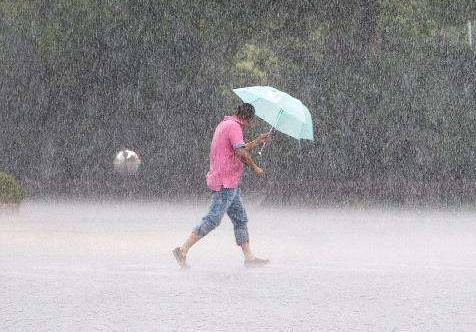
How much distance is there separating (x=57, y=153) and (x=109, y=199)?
11.8 feet

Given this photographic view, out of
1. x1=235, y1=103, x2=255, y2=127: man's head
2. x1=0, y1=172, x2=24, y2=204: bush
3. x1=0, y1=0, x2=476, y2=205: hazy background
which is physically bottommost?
x1=235, y1=103, x2=255, y2=127: man's head

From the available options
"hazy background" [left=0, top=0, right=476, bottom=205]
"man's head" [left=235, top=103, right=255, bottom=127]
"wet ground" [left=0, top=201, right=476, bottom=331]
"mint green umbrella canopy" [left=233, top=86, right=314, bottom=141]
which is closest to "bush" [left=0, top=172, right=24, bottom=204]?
"wet ground" [left=0, top=201, right=476, bottom=331]

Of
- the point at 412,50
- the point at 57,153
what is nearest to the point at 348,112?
the point at 412,50

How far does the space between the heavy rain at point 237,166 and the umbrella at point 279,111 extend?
37 millimetres

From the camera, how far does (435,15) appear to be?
20500 millimetres

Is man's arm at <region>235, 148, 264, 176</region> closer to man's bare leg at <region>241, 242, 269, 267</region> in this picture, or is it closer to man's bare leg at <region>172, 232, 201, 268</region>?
man's bare leg at <region>241, 242, 269, 267</region>

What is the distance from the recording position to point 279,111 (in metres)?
10.2

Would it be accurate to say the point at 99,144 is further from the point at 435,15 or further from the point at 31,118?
the point at 435,15

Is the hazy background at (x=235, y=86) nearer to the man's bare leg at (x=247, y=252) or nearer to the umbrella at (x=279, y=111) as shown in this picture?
the umbrella at (x=279, y=111)

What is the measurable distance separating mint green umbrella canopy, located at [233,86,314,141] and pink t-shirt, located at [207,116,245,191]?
0.37 meters

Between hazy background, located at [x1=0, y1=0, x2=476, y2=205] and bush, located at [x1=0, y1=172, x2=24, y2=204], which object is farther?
hazy background, located at [x1=0, y1=0, x2=476, y2=205]

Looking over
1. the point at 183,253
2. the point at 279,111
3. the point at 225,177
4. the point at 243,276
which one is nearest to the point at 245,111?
the point at 279,111

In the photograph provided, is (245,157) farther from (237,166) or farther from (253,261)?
(253,261)

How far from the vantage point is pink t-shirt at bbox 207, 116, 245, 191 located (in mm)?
9930
